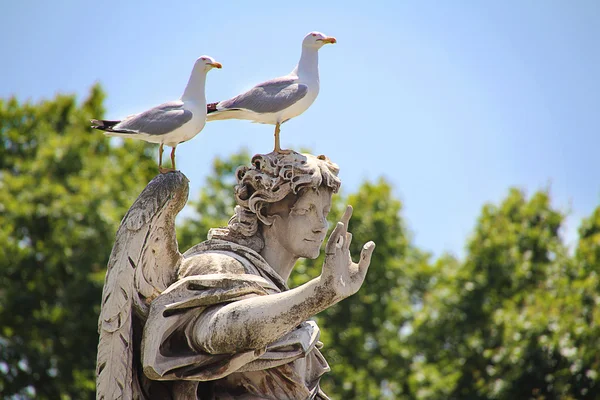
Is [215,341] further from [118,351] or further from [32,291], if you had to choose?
[32,291]

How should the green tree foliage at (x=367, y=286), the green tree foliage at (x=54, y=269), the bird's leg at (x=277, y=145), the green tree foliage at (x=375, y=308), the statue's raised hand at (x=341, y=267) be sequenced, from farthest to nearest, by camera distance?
the green tree foliage at (x=375, y=308)
the green tree foliage at (x=54, y=269)
the green tree foliage at (x=367, y=286)
the bird's leg at (x=277, y=145)
the statue's raised hand at (x=341, y=267)

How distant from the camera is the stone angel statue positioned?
759 cm

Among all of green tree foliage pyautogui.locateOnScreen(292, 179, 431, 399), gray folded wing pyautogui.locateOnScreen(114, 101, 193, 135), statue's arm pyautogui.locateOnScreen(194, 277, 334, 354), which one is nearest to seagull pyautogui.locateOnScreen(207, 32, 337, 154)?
gray folded wing pyautogui.locateOnScreen(114, 101, 193, 135)

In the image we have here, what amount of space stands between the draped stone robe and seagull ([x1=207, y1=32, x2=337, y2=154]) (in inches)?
35.8

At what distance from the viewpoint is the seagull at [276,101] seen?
8.63m

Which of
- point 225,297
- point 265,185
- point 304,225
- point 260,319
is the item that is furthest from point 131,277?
point 304,225

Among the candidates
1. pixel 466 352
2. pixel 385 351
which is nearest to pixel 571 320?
pixel 466 352

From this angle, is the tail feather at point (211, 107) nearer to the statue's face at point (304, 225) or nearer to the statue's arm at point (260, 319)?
the statue's face at point (304, 225)

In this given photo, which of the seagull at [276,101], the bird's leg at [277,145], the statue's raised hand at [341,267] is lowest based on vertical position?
the statue's raised hand at [341,267]

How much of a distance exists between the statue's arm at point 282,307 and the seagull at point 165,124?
1028 mm

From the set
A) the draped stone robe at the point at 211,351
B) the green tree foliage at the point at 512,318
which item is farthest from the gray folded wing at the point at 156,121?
the green tree foliage at the point at 512,318

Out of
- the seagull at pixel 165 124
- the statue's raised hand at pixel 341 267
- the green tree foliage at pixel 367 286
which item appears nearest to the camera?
the statue's raised hand at pixel 341 267

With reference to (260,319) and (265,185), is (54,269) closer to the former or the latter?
(265,185)

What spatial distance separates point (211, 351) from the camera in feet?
25.1
